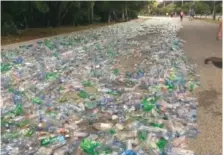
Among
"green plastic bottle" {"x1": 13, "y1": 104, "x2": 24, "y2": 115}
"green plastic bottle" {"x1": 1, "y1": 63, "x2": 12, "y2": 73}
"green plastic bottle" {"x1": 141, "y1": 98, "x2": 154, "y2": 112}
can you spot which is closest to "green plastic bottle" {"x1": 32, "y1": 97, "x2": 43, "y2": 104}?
"green plastic bottle" {"x1": 13, "y1": 104, "x2": 24, "y2": 115}

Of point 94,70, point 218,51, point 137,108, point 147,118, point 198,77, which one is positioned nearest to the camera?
point 147,118

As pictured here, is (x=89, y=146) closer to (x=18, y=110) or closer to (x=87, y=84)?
(x=18, y=110)

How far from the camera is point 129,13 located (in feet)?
233

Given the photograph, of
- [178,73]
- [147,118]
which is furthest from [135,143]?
[178,73]

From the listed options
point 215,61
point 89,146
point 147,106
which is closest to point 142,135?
point 89,146

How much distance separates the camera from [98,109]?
6430 millimetres

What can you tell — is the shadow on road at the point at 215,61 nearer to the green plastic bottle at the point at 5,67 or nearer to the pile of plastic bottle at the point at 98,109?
the pile of plastic bottle at the point at 98,109

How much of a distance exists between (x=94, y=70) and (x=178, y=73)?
2.23 m

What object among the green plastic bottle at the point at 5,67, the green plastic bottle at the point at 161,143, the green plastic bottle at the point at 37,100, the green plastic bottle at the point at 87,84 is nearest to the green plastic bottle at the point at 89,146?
the green plastic bottle at the point at 161,143

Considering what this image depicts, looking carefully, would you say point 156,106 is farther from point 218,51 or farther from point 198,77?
point 218,51

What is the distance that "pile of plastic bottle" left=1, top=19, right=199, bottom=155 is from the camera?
4895 mm

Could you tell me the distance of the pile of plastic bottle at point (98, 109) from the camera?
489 centimetres

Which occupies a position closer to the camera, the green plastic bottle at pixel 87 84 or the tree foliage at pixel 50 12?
the green plastic bottle at pixel 87 84

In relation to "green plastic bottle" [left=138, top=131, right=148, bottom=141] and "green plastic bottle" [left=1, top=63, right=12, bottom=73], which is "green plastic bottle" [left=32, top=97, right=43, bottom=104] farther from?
"green plastic bottle" [left=1, top=63, right=12, bottom=73]
